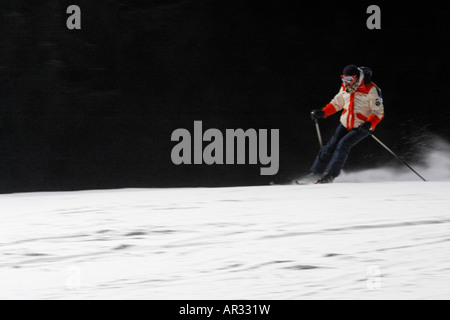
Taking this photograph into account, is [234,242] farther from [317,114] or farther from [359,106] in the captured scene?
Answer: [359,106]

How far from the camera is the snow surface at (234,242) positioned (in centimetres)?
367

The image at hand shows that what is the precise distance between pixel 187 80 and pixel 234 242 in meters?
2.67

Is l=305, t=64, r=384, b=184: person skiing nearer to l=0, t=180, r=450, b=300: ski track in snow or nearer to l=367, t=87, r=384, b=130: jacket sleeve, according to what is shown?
l=367, t=87, r=384, b=130: jacket sleeve

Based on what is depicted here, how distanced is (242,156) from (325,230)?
2046 millimetres

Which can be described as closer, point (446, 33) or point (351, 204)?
point (351, 204)

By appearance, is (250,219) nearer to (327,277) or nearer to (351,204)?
(351,204)

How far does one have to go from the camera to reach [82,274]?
13.0 ft

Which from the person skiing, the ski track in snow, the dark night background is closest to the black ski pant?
the person skiing

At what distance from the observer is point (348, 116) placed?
22.9 ft

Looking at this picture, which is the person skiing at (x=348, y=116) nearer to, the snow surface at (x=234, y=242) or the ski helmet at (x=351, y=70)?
the ski helmet at (x=351, y=70)

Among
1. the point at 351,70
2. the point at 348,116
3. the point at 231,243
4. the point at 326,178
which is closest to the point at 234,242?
the point at 231,243

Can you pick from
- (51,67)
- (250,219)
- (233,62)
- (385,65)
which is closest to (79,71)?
(51,67)

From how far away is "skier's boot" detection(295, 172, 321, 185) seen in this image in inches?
279

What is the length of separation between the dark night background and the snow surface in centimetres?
30
